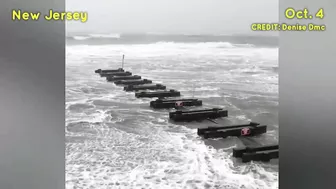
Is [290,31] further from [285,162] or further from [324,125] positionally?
[285,162]

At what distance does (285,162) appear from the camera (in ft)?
7.14

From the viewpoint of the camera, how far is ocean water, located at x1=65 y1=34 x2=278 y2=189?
200 cm

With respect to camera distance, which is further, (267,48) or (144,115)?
Result: (144,115)

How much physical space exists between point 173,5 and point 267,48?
1.96ft

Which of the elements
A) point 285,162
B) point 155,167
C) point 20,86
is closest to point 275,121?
point 285,162

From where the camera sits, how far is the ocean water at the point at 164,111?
200 cm

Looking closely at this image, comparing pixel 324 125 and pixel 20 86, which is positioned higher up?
pixel 20 86

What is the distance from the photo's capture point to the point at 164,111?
247 centimetres

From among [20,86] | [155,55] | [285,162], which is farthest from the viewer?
[155,55]

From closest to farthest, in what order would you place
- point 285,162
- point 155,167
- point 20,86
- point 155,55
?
point 20,86
point 155,167
point 285,162
point 155,55
